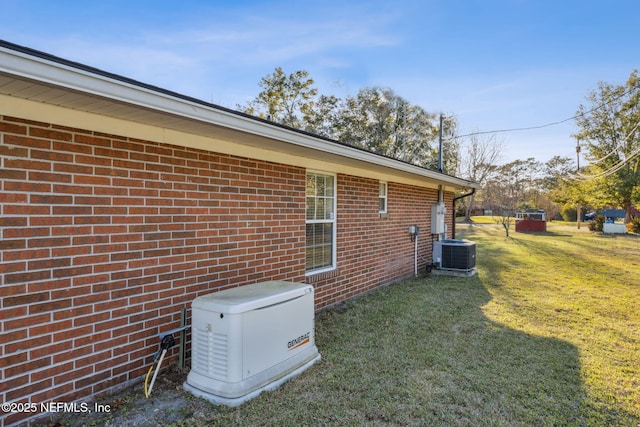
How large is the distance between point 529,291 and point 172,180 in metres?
6.72

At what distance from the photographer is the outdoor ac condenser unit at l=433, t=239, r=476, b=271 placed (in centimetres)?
788

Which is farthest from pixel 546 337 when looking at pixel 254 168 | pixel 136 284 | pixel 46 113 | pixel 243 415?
pixel 46 113

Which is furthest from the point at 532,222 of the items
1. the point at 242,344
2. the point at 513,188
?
the point at 242,344

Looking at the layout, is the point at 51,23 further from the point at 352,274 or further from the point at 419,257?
the point at 419,257

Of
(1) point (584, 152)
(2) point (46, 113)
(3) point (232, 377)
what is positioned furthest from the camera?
(1) point (584, 152)

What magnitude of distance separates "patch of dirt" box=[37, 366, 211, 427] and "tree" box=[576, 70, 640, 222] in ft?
84.8

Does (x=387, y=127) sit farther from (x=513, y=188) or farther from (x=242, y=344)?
(x=242, y=344)

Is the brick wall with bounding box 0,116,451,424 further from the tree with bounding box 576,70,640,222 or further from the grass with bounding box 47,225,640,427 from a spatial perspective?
the tree with bounding box 576,70,640,222

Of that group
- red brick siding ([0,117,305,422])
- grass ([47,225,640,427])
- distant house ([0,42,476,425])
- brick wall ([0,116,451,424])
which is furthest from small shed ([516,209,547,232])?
red brick siding ([0,117,305,422])

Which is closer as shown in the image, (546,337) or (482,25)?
(546,337)

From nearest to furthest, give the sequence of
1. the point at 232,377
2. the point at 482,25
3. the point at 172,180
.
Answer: the point at 232,377 → the point at 172,180 → the point at 482,25

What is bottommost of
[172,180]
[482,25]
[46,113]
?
[172,180]

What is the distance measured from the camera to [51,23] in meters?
5.54

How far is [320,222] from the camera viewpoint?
5152 mm
